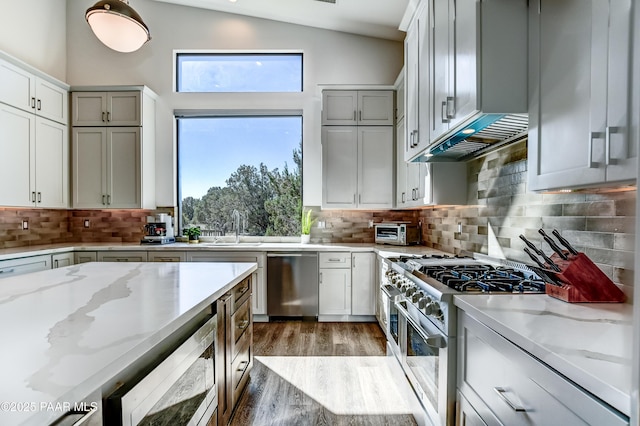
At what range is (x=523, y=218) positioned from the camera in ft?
6.77

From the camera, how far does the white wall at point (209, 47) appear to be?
4.48 meters

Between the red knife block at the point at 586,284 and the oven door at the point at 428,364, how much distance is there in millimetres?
522

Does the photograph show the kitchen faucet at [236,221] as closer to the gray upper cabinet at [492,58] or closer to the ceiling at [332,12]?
the ceiling at [332,12]

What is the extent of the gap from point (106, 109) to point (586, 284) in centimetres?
489

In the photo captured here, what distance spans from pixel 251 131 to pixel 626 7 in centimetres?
415

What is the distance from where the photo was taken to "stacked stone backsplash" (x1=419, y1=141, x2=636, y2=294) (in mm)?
1377

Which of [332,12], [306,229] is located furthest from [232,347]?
[332,12]

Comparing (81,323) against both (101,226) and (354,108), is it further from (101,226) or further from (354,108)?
(101,226)

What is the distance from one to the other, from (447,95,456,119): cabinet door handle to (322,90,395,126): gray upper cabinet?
2305 mm

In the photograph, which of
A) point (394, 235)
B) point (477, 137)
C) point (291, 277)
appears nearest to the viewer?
point (477, 137)

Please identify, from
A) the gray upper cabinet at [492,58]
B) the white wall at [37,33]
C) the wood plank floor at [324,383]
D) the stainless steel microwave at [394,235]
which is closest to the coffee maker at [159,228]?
the wood plank floor at [324,383]

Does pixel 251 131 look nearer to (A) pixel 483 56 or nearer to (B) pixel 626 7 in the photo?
(A) pixel 483 56

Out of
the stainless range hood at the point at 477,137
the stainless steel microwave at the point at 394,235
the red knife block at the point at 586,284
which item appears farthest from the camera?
the stainless steel microwave at the point at 394,235

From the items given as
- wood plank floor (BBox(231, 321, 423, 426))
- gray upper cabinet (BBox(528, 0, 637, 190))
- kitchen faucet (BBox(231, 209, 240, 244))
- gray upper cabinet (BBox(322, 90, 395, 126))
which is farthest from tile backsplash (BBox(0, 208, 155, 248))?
gray upper cabinet (BBox(528, 0, 637, 190))
